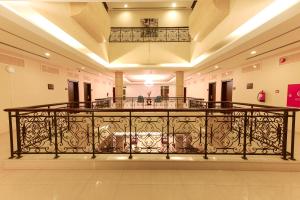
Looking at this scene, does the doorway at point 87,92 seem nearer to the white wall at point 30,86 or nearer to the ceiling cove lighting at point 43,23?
the white wall at point 30,86

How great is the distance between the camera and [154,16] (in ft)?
38.5

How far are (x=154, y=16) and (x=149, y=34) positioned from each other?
1762 mm

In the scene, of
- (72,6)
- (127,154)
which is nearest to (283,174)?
(127,154)

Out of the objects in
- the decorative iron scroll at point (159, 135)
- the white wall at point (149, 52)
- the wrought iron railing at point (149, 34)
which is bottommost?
the decorative iron scroll at point (159, 135)

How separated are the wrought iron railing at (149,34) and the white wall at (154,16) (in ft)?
3.55

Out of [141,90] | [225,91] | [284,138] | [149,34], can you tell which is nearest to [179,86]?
[225,91]

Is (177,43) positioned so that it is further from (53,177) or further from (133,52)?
(53,177)

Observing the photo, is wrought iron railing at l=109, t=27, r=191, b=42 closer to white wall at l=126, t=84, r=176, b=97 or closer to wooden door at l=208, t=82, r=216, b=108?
wooden door at l=208, t=82, r=216, b=108

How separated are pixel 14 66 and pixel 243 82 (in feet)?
31.0

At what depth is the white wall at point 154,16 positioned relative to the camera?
11.6 m

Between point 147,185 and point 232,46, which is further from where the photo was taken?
point 232,46

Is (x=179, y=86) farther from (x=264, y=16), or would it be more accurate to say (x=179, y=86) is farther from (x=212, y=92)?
(x=264, y=16)

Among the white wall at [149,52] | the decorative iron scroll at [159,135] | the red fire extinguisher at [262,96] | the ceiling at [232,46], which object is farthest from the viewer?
the white wall at [149,52]

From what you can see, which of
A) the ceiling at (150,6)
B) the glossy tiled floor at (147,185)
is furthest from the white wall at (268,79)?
the ceiling at (150,6)
